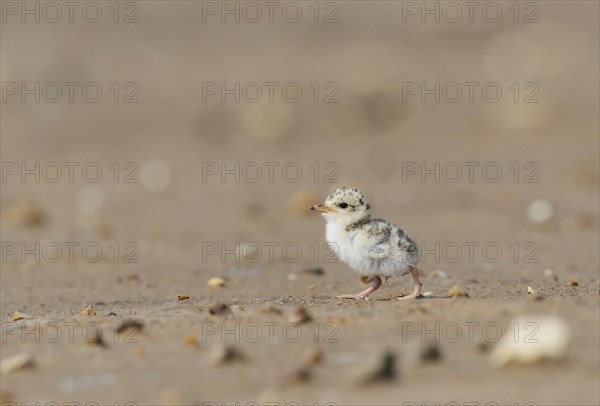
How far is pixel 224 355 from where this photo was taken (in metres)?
5.09

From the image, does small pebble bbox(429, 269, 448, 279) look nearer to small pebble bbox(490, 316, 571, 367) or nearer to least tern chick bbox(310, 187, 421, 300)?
least tern chick bbox(310, 187, 421, 300)

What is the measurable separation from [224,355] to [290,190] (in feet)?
26.0

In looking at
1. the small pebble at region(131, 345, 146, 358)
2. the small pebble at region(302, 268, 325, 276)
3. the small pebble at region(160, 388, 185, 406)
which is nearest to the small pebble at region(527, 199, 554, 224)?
the small pebble at region(302, 268, 325, 276)

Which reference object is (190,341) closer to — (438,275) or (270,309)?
(270,309)

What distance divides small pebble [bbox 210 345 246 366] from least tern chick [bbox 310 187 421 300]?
1786 millimetres

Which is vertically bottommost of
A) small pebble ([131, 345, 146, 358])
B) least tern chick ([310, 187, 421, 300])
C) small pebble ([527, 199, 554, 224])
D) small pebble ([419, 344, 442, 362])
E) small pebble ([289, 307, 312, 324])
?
small pebble ([131, 345, 146, 358])

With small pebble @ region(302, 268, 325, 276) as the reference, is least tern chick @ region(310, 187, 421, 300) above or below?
above

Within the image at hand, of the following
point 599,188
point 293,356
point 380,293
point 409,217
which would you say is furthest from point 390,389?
point 599,188

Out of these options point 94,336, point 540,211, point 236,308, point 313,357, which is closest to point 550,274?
point 540,211

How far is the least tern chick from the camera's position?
6.82 meters

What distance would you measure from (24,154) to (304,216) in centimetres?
522

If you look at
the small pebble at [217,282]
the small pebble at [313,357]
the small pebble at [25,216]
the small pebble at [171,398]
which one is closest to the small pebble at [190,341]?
the small pebble at [313,357]

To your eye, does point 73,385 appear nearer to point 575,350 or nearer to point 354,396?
point 354,396

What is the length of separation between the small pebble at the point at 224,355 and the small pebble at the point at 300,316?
0.72m
